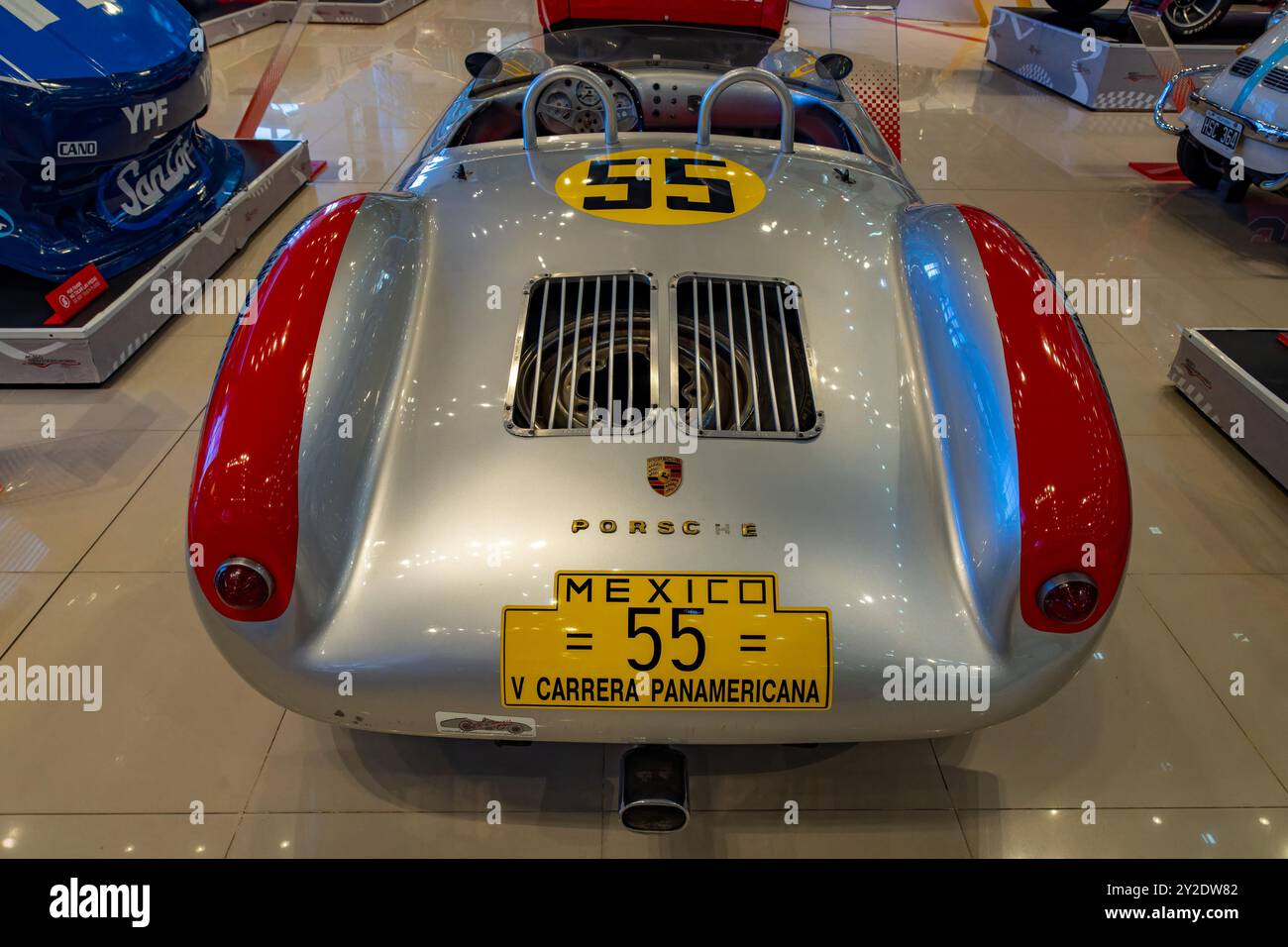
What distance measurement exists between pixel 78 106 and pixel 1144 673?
375 centimetres

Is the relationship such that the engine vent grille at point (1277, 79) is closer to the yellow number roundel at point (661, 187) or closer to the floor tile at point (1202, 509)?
the floor tile at point (1202, 509)

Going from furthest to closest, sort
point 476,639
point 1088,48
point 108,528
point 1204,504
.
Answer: point 1088,48
point 1204,504
point 108,528
point 476,639

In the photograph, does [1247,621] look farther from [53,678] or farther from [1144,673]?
[53,678]

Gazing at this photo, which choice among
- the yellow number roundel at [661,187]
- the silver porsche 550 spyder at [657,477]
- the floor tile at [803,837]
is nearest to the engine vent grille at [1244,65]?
the silver porsche 550 spyder at [657,477]

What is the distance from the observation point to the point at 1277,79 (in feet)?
14.2

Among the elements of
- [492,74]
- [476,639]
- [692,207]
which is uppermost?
[492,74]

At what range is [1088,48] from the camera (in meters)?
6.82

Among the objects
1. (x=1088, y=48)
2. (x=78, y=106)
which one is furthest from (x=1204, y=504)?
(x=1088, y=48)

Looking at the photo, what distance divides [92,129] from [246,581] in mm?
2662

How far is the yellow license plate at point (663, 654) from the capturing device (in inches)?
53.3

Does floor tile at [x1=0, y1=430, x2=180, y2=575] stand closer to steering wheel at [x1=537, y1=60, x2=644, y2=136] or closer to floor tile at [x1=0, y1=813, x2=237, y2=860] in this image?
floor tile at [x1=0, y1=813, x2=237, y2=860]

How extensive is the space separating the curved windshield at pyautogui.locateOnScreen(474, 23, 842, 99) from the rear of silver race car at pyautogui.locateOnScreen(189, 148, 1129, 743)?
135 cm

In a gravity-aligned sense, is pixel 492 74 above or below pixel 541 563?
above

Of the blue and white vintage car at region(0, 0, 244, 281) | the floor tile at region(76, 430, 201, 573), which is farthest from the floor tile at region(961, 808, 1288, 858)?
the blue and white vintage car at region(0, 0, 244, 281)
